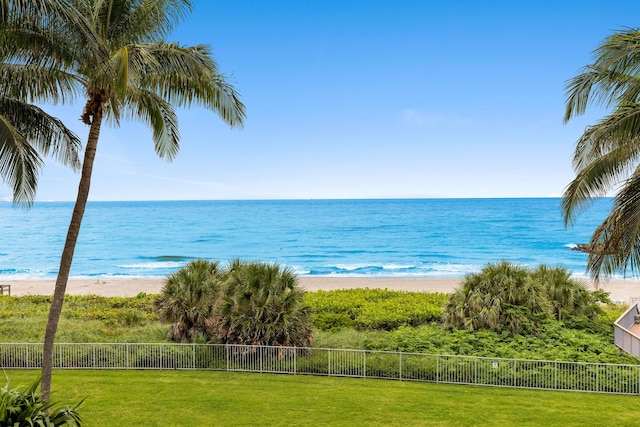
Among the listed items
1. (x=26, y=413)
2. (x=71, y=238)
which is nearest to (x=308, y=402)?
(x=71, y=238)

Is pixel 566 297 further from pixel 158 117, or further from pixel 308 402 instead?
pixel 158 117

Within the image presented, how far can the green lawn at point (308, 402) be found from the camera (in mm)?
12172

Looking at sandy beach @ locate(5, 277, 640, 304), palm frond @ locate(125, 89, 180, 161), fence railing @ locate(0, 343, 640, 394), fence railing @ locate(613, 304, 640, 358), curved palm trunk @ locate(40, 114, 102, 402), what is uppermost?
palm frond @ locate(125, 89, 180, 161)

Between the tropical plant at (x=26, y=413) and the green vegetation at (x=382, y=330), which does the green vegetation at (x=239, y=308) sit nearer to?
the green vegetation at (x=382, y=330)

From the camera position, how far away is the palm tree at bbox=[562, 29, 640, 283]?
376 inches

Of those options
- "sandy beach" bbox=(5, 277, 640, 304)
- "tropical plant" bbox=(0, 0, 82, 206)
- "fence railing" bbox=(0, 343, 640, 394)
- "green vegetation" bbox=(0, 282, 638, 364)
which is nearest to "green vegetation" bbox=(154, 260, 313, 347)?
"fence railing" bbox=(0, 343, 640, 394)

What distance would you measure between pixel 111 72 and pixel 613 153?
10.6 m

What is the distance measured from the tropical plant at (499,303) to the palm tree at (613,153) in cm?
734

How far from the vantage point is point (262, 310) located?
54.3 ft

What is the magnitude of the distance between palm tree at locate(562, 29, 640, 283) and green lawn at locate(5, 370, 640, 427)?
407cm

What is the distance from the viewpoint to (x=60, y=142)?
1302 cm

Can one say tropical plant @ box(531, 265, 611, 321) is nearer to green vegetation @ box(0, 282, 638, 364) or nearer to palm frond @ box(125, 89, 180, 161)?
green vegetation @ box(0, 282, 638, 364)

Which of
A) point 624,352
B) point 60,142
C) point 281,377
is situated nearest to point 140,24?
point 60,142

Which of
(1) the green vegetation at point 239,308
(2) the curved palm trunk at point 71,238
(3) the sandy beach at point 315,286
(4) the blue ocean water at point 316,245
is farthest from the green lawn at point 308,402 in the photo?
(4) the blue ocean water at point 316,245
